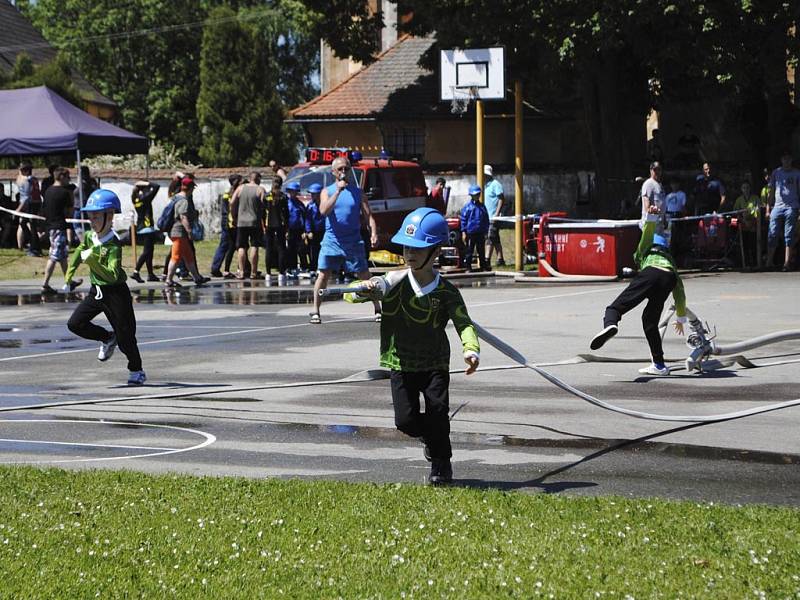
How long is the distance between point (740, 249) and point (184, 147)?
1809 inches

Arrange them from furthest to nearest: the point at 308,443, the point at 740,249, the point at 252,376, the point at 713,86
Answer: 1. the point at 713,86
2. the point at 740,249
3. the point at 252,376
4. the point at 308,443

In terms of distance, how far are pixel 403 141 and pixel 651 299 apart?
36.1m

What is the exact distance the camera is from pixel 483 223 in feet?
85.9

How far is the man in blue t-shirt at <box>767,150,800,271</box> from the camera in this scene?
2339cm

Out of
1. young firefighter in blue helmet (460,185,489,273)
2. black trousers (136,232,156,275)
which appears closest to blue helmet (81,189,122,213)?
black trousers (136,232,156,275)

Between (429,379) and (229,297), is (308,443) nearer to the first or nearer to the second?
(429,379)

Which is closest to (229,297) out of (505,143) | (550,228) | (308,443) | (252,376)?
(550,228)

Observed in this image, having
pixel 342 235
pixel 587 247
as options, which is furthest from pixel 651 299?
pixel 587 247

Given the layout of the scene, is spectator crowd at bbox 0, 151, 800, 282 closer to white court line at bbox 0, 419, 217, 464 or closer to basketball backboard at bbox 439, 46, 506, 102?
basketball backboard at bbox 439, 46, 506, 102

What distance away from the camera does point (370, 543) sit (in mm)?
6543

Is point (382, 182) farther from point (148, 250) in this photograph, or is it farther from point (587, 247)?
point (587, 247)

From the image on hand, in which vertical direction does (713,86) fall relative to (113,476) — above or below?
above

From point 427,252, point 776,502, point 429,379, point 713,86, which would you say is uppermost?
point 713,86

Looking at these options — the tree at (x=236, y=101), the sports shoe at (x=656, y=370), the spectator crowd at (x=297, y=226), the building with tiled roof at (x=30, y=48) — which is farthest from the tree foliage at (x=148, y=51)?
the sports shoe at (x=656, y=370)
